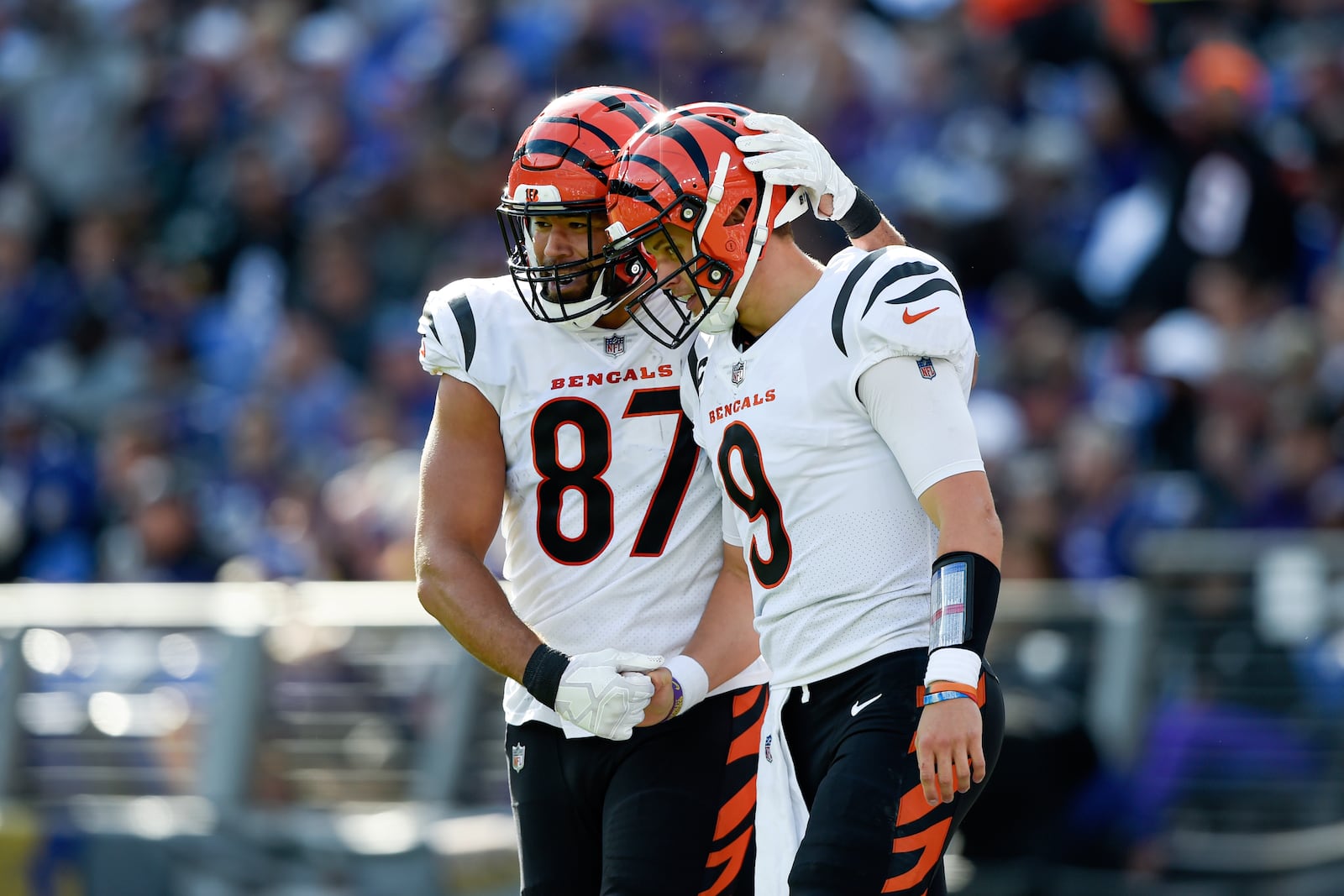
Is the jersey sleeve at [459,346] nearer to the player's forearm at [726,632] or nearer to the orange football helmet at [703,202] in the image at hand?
the orange football helmet at [703,202]

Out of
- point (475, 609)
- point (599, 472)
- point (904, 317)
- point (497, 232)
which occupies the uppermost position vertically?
point (497, 232)

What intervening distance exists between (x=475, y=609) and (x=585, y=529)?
0.32m

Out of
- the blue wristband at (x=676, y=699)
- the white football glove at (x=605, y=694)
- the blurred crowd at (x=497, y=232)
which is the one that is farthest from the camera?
the blurred crowd at (x=497, y=232)

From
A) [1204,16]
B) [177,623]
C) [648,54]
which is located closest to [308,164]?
[648,54]

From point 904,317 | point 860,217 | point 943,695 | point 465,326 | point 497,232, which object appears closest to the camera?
point 943,695

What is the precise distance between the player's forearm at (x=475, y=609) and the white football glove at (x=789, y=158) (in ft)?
3.76

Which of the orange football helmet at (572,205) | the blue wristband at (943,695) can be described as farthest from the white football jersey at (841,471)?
the orange football helmet at (572,205)

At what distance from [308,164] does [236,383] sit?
5.57ft

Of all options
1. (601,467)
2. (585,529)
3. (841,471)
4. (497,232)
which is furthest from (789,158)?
(497,232)

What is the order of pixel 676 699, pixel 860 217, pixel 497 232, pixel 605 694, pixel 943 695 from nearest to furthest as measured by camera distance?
pixel 943 695
pixel 605 694
pixel 676 699
pixel 860 217
pixel 497 232

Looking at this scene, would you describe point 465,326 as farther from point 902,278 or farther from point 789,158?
point 902,278

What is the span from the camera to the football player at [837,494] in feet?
12.0

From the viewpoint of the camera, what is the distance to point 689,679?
427cm

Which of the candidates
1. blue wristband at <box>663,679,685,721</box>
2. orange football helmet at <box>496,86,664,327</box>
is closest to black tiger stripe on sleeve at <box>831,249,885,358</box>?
orange football helmet at <box>496,86,664,327</box>
